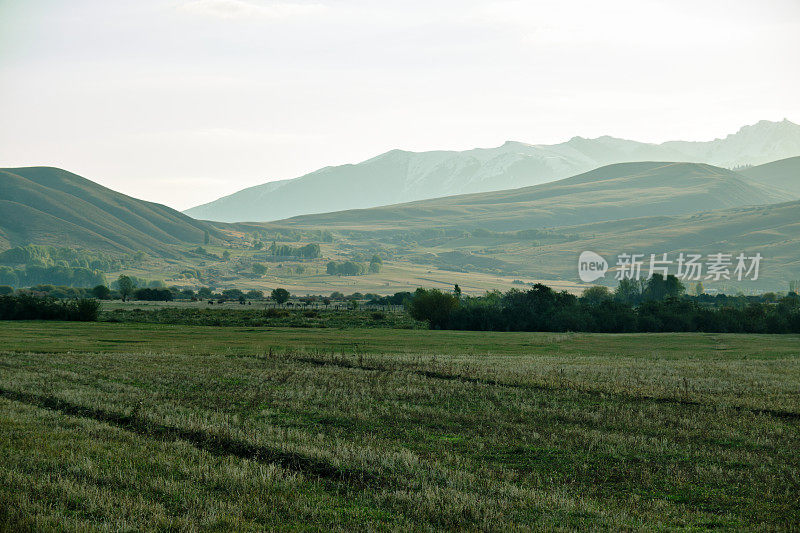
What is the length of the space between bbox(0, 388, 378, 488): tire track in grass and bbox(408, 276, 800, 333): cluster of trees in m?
95.4

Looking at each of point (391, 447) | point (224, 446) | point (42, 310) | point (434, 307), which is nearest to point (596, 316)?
point (434, 307)

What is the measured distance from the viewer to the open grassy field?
16391 mm

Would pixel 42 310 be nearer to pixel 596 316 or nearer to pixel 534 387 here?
pixel 596 316

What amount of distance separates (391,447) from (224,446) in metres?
5.54

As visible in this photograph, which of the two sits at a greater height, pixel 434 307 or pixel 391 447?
pixel 434 307

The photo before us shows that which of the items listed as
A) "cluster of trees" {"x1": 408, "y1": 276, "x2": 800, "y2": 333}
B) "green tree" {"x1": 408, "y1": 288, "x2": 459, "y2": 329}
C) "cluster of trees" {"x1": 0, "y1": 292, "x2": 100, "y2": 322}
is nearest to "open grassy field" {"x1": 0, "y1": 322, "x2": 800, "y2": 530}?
"cluster of trees" {"x1": 0, "y1": 292, "x2": 100, "y2": 322}

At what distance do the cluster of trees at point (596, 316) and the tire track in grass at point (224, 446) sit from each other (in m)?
95.4

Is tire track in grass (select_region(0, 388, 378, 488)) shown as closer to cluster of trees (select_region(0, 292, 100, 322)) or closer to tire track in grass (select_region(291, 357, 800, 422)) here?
tire track in grass (select_region(291, 357, 800, 422))

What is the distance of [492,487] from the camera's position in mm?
18375

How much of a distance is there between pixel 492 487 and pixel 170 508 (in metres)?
8.07

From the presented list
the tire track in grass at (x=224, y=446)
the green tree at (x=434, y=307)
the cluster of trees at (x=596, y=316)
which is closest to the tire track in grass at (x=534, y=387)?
the tire track in grass at (x=224, y=446)

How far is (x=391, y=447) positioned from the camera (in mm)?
22859

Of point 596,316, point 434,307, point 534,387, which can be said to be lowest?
point 534,387

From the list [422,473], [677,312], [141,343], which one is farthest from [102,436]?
[677,312]
